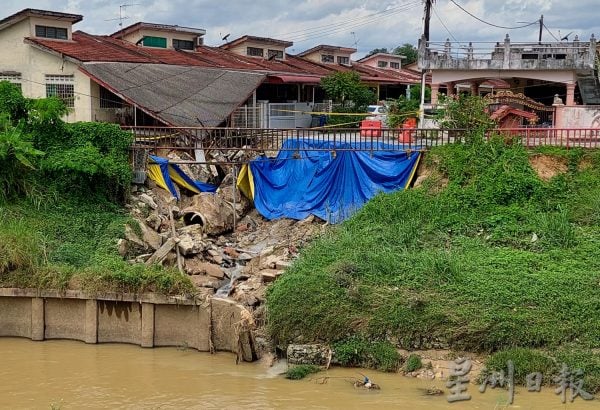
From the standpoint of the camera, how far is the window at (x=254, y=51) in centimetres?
3876

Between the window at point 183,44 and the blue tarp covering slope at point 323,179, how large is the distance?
15142 millimetres

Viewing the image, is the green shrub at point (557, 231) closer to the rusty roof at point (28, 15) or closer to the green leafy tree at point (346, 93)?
the green leafy tree at point (346, 93)

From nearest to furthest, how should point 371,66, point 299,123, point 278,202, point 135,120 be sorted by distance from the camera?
point 278,202 → point 135,120 → point 299,123 → point 371,66

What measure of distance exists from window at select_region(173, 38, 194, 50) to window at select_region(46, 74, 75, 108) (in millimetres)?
9751

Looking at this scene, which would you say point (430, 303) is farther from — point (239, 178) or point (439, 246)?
point (239, 178)

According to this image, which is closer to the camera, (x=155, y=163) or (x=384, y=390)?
(x=384, y=390)

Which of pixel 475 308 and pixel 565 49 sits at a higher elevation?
pixel 565 49

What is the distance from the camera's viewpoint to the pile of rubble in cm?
1686

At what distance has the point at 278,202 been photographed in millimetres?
21297

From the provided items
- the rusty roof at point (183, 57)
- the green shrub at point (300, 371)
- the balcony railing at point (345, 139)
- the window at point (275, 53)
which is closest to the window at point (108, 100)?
the rusty roof at point (183, 57)

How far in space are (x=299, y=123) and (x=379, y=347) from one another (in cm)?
2073

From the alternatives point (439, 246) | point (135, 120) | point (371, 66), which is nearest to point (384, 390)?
point (439, 246)

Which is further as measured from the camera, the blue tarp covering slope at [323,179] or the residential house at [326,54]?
the residential house at [326,54]

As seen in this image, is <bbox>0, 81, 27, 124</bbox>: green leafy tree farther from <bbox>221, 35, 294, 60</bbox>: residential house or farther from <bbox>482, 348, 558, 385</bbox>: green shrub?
<bbox>221, 35, 294, 60</bbox>: residential house
